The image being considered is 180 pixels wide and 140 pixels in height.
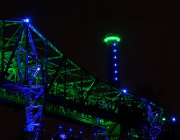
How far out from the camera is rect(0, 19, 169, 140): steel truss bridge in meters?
33.8

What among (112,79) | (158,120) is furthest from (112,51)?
(158,120)

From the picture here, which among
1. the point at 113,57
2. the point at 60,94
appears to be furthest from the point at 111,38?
the point at 60,94

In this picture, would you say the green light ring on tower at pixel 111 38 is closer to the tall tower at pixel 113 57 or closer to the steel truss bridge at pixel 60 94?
the tall tower at pixel 113 57

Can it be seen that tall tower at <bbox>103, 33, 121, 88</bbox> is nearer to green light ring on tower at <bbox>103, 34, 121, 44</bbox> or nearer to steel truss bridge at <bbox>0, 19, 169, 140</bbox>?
green light ring on tower at <bbox>103, 34, 121, 44</bbox>

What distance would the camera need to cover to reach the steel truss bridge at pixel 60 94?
33750 millimetres

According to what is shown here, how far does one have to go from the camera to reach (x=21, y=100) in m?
41.5

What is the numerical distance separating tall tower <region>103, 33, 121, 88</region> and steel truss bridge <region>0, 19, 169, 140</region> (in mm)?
27973

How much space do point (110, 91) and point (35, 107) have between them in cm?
1944

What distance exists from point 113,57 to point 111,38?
788cm

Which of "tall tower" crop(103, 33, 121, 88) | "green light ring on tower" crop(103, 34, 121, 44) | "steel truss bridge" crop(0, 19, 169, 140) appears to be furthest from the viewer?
"green light ring on tower" crop(103, 34, 121, 44)

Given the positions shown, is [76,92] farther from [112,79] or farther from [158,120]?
[112,79]

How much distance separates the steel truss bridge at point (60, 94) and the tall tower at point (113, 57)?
2797cm

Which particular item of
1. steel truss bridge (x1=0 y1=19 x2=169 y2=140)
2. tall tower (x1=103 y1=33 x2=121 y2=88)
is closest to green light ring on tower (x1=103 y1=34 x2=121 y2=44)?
tall tower (x1=103 y1=33 x2=121 y2=88)

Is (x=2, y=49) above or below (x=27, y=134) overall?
above
